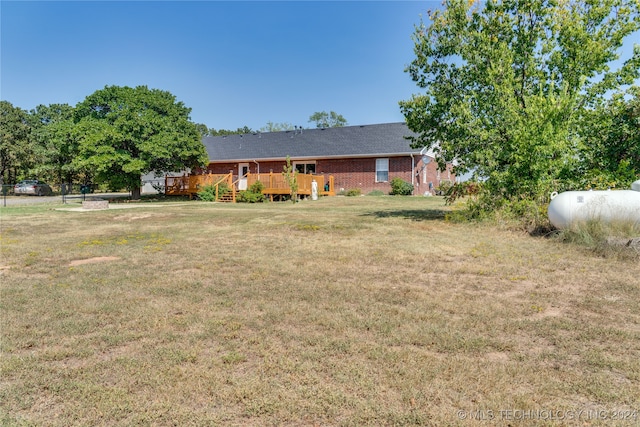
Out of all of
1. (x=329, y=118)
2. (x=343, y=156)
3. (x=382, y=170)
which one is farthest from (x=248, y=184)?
(x=329, y=118)

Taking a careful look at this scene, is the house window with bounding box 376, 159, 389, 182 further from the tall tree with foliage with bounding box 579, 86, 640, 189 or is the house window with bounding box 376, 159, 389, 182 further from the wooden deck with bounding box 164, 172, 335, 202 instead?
the tall tree with foliage with bounding box 579, 86, 640, 189

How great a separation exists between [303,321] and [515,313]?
7.15 feet

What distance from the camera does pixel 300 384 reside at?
8.37 ft

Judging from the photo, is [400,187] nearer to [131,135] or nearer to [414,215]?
[414,215]

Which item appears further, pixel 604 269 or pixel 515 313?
pixel 604 269

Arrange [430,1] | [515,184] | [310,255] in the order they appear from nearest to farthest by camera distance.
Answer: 1. [310,255]
2. [515,184]
3. [430,1]

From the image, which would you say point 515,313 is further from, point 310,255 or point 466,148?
point 466,148

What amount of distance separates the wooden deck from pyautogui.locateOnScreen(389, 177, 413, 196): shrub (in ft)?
14.7

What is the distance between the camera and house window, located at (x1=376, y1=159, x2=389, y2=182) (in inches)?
1128

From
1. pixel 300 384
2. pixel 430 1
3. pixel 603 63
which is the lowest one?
pixel 300 384

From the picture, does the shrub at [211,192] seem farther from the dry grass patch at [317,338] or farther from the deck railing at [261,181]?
the dry grass patch at [317,338]

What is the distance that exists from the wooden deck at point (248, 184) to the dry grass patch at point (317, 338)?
17.4 m

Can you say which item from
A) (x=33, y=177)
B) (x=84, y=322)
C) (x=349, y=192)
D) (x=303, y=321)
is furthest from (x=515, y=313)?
(x=33, y=177)

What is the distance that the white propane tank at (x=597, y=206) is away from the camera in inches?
289
